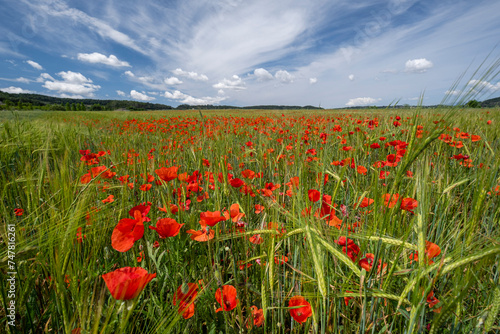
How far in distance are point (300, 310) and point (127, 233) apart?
0.56 m

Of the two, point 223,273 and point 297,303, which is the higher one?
point 297,303

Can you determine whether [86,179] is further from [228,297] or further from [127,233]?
[228,297]

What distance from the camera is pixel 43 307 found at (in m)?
0.91

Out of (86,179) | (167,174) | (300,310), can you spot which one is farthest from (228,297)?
(86,179)

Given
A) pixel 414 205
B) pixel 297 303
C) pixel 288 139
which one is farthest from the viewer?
pixel 288 139

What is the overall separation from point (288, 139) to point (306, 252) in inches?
120

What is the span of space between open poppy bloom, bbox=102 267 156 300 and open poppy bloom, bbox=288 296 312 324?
0.41 metres

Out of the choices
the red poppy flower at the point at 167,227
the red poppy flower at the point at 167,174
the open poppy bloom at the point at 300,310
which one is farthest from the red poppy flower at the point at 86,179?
the open poppy bloom at the point at 300,310

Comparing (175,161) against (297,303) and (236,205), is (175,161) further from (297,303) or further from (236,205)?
(297,303)

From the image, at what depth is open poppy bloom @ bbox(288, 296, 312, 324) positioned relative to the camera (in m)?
0.68

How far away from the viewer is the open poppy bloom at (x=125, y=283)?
0.51m

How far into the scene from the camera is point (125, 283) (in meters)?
0.51

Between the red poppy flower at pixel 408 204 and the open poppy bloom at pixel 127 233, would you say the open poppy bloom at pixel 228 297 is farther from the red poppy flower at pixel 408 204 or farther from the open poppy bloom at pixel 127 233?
the red poppy flower at pixel 408 204

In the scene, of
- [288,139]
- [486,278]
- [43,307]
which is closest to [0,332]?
[43,307]
